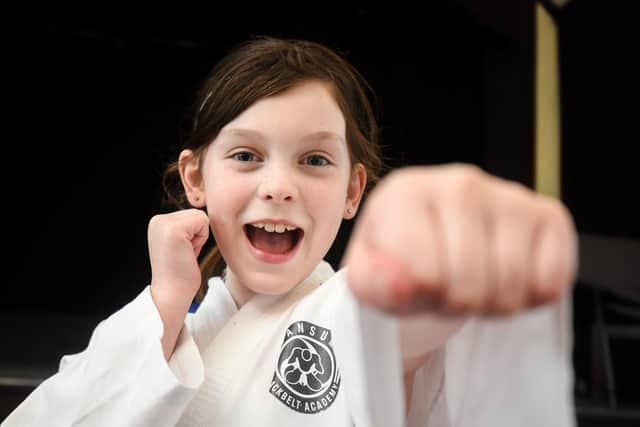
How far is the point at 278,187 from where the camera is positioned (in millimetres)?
627

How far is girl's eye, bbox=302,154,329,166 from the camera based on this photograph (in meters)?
0.67

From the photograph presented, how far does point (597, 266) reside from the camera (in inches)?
75.9

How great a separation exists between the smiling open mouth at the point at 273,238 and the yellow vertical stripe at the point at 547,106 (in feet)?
6.22

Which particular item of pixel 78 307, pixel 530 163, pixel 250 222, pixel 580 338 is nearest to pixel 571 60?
pixel 530 163

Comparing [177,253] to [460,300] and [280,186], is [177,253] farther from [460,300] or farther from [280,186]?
[460,300]

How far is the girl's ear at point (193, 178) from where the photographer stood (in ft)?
2.51

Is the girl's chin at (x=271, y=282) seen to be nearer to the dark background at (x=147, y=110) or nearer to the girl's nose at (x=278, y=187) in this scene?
the girl's nose at (x=278, y=187)

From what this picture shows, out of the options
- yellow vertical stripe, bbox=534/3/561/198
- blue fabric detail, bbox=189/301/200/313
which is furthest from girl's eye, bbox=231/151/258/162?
yellow vertical stripe, bbox=534/3/561/198

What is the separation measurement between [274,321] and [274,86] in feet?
0.89

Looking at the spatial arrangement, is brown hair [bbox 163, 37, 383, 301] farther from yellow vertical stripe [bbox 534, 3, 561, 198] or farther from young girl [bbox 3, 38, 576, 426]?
yellow vertical stripe [bbox 534, 3, 561, 198]

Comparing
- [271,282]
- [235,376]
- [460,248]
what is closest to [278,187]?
[271,282]

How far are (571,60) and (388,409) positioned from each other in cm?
226

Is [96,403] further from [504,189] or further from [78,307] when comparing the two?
[78,307]

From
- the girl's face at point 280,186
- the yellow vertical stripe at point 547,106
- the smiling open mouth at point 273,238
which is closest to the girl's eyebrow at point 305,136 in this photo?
the girl's face at point 280,186
